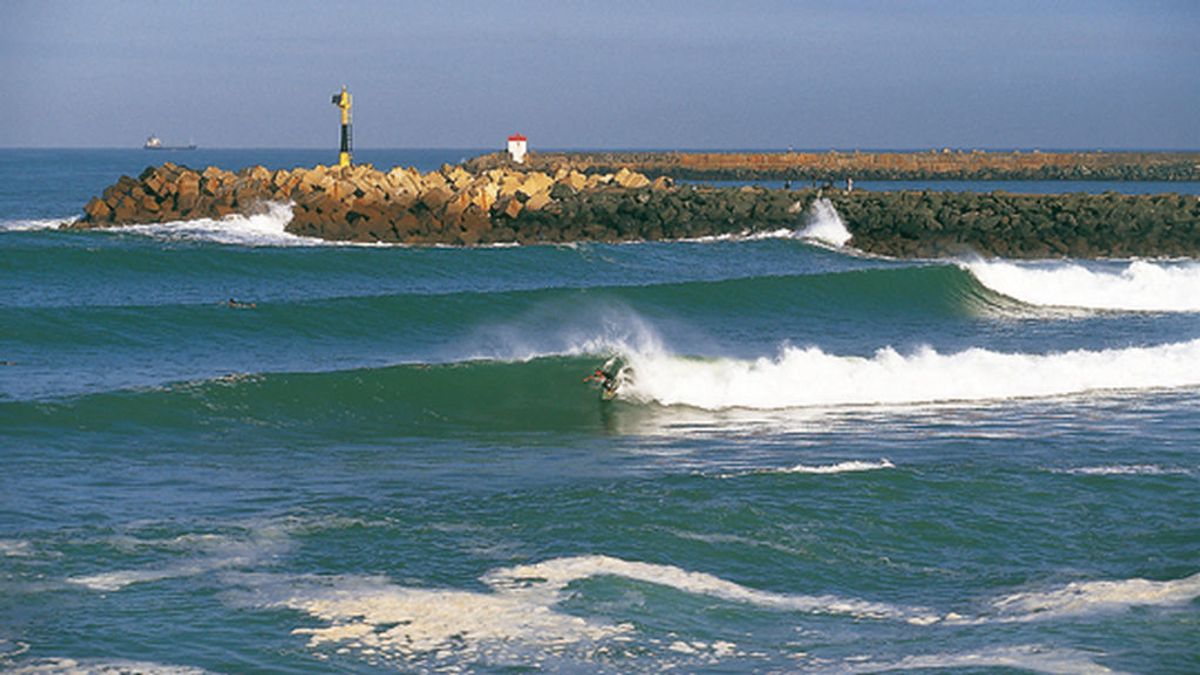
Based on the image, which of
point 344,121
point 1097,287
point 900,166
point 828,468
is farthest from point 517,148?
point 828,468

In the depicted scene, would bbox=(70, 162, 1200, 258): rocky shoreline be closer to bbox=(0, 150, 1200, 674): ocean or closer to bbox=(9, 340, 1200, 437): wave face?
bbox=(0, 150, 1200, 674): ocean

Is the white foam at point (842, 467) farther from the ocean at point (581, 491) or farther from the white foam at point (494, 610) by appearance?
the white foam at point (494, 610)

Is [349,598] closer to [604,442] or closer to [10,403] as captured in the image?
[604,442]

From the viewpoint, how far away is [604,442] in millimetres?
13188

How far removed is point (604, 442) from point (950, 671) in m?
6.54

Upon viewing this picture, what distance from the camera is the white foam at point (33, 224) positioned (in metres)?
38.3

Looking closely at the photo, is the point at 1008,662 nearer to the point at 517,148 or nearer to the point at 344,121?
the point at 344,121

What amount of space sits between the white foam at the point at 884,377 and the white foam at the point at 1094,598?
7.14 meters

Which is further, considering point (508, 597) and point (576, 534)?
point (576, 534)

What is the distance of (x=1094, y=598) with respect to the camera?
8.02 meters

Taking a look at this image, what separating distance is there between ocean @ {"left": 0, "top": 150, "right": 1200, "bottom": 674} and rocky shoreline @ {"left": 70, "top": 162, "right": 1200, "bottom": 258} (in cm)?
1207

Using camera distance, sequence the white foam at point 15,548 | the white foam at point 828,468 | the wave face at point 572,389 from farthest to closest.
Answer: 1. the wave face at point 572,389
2. the white foam at point 828,468
3. the white foam at point 15,548

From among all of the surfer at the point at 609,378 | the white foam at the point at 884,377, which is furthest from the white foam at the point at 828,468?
the surfer at the point at 609,378

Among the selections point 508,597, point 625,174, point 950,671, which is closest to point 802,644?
point 950,671
